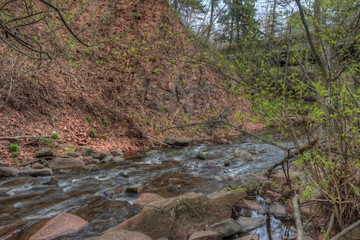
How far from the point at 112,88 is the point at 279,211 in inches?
350

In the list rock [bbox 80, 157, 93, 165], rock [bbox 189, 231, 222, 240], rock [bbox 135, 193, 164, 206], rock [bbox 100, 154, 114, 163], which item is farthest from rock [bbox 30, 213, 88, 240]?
rock [bbox 100, 154, 114, 163]

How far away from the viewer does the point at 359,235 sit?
122 inches

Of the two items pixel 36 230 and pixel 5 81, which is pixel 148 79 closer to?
pixel 5 81

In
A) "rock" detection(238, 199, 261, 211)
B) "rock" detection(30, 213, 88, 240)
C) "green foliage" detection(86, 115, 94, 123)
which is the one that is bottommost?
"rock" detection(238, 199, 261, 211)

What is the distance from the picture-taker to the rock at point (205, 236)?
11.4ft

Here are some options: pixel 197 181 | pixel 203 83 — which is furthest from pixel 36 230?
pixel 203 83

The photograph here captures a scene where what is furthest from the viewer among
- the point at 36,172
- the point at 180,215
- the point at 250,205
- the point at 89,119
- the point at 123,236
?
the point at 89,119

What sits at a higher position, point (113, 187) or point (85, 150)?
point (85, 150)

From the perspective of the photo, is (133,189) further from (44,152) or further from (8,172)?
(44,152)

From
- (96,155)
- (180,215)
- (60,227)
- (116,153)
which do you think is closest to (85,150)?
(96,155)

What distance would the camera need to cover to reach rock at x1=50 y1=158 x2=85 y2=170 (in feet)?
22.9

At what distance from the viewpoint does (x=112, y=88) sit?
38.2ft

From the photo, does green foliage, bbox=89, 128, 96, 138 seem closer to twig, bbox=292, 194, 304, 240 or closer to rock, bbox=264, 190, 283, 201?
rock, bbox=264, 190, 283, 201

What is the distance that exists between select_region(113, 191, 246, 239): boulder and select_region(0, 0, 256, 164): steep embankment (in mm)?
2075
